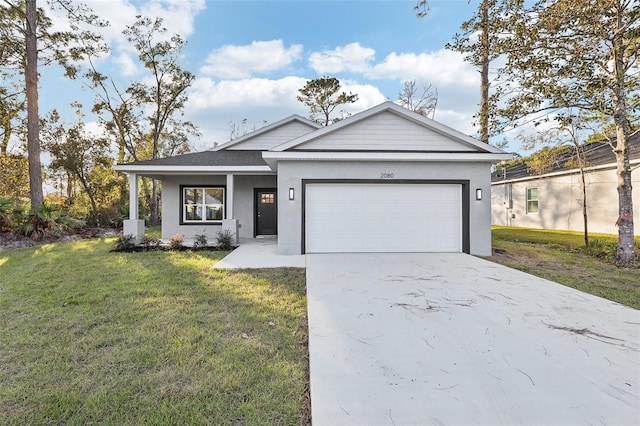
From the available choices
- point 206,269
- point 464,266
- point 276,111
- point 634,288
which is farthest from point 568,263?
point 276,111

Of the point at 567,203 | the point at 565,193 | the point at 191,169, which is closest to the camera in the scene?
the point at 191,169

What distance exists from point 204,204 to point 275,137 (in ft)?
14.3

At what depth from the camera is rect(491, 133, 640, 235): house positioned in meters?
12.4

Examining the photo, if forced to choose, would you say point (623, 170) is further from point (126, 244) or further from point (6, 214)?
point (6, 214)

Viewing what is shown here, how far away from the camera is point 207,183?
40.2ft

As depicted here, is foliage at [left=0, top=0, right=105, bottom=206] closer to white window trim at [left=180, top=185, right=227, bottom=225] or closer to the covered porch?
the covered porch

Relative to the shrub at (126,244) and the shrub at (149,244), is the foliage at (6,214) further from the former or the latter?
the shrub at (149,244)

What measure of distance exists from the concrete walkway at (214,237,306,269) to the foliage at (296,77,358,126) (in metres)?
15.0

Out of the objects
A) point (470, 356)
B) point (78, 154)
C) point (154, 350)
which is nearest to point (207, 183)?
point (78, 154)

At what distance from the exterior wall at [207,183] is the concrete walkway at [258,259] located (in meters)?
2.59

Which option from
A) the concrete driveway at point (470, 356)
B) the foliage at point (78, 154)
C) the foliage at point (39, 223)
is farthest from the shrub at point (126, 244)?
the foliage at point (78, 154)

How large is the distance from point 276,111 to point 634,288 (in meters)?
23.7

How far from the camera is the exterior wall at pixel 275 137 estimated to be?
44.0 ft

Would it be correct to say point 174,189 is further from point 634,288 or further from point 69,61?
point 634,288
